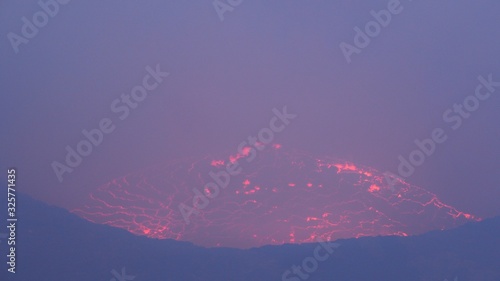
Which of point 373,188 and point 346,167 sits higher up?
point 346,167

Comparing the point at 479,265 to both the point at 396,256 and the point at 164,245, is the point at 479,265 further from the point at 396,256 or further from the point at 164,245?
the point at 164,245

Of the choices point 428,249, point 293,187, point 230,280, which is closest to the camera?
point 230,280

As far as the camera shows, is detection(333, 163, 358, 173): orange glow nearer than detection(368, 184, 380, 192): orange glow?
No

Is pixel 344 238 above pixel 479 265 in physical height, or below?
above

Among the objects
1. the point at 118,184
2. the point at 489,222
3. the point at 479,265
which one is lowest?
the point at 479,265

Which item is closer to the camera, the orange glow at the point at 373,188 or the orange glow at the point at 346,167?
the orange glow at the point at 373,188

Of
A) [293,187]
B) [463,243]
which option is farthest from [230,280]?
[463,243]

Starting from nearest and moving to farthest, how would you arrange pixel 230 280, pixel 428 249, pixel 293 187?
pixel 230 280 → pixel 428 249 → pixel 293 187

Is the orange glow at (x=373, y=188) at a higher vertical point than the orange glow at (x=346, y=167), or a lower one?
lower

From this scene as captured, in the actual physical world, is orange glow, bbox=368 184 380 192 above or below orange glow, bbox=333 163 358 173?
below

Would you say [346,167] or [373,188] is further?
[346,167]

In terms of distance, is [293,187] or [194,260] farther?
[293,187]
